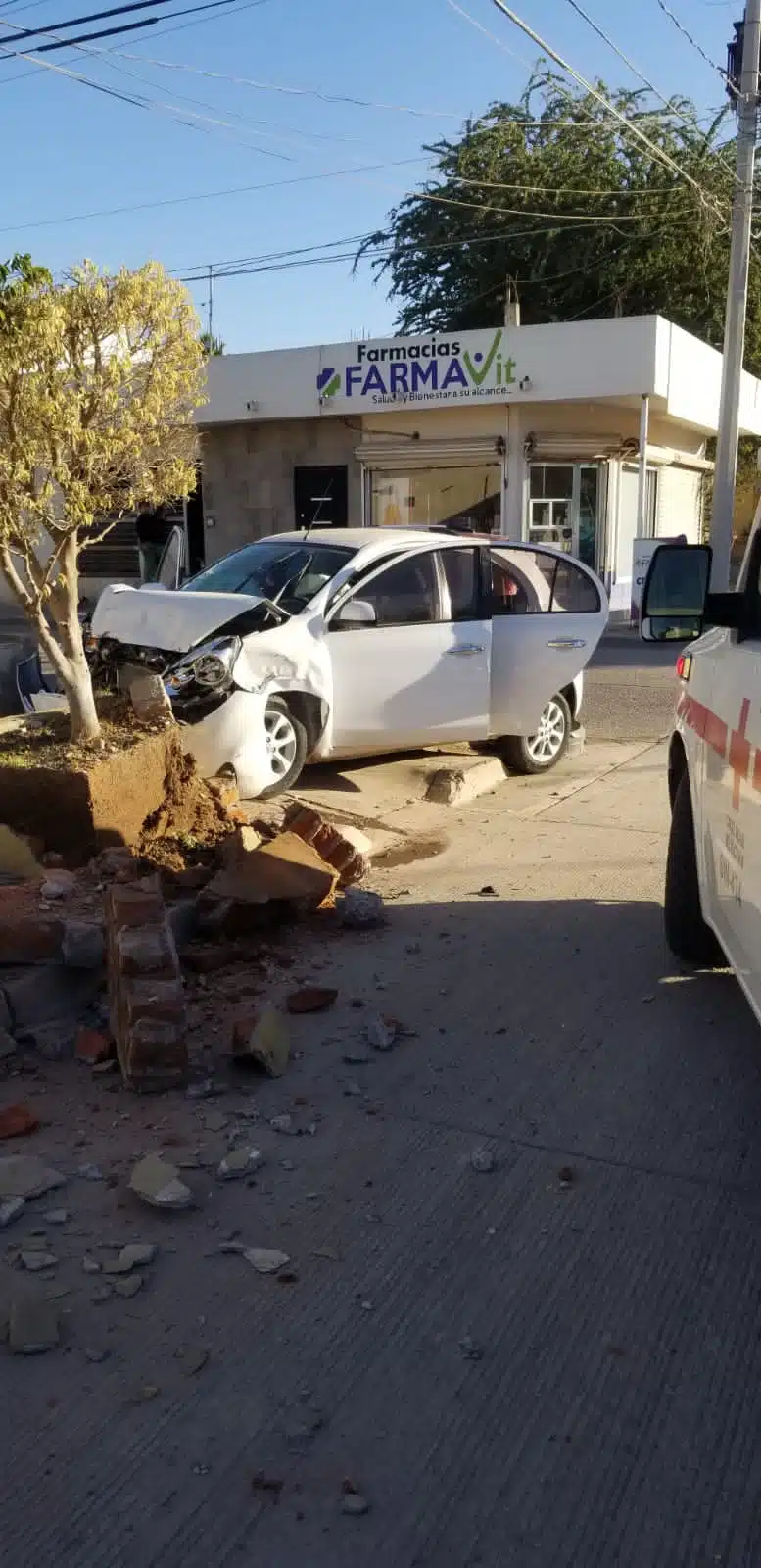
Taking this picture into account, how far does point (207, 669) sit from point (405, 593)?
1878 millimetres

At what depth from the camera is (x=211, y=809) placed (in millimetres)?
6961

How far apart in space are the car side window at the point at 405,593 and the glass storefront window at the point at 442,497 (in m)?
15.0

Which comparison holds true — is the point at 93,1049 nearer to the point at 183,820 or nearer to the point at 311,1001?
the point at 311,1001

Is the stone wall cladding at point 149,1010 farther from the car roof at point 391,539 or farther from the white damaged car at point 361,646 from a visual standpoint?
the car roof at point 391,539

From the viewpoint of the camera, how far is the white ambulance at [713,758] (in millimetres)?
3467

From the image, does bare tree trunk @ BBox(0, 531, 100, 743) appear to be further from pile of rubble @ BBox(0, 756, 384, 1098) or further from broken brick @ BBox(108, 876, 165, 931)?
broken brick @ BBox(108, 876, 165, 931)

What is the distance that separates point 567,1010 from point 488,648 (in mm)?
4558

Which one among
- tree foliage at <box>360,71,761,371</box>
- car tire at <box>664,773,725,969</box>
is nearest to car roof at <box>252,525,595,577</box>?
car tire at <box>664,773,725,969</box>

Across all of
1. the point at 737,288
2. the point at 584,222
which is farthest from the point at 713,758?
the point at 584,222

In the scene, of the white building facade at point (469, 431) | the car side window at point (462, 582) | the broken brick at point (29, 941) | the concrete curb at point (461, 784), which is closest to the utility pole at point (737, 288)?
the white building facade at point (469, 431)

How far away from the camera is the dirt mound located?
644cm

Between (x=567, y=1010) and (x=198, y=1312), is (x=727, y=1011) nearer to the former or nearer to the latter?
(x=567, y=1010)

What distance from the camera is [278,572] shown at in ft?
29.3

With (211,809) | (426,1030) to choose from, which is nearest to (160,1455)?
(426,1030)
